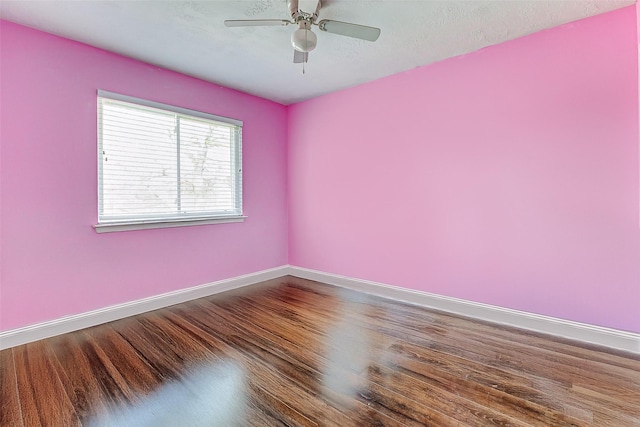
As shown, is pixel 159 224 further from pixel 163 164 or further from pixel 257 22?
pixel 257 22

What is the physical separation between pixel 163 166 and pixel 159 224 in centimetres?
62

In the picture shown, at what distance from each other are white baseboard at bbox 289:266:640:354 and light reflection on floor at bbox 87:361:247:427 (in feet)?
6.45

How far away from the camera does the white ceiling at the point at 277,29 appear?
81.2 inches

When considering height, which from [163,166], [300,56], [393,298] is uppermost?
[300,56]

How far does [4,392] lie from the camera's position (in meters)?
1.74

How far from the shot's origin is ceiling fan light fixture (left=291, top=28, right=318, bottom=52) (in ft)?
6.31

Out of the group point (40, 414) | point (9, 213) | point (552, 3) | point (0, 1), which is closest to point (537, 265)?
point (552, 3)

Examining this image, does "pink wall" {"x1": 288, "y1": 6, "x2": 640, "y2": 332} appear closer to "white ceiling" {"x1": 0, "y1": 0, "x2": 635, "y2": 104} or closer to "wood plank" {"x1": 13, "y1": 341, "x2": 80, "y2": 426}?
"white ceiling" {"x1": 0, "y1": 0, "x2": 635, "y2": 104}

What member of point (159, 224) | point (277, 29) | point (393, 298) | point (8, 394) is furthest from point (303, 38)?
point (8, 394)

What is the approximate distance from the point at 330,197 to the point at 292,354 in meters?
2.19

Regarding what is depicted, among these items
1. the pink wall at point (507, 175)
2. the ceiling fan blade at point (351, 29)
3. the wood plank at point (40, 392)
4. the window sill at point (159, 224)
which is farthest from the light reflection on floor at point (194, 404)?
the ceiling fan blade at point (351, 29)

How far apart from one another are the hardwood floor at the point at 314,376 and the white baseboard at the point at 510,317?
13 centimetres

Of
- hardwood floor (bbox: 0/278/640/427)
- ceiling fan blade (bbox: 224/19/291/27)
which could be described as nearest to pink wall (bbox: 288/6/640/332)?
hardwood floor (bbox: 0/278/640/427)

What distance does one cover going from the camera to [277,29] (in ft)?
7.66
